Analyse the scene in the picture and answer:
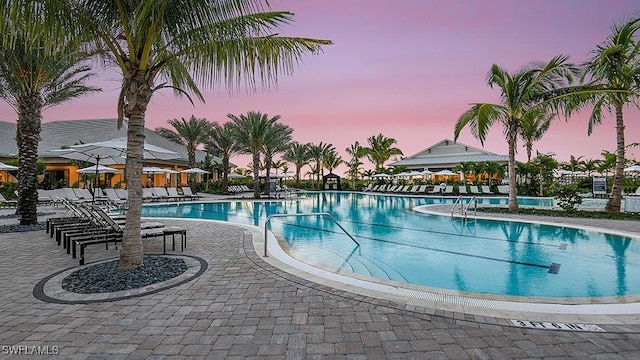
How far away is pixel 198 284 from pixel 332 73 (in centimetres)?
1626

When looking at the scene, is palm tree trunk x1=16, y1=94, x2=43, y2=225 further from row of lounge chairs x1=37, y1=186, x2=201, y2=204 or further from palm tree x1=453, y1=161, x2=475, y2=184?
palm tree x1=453, y1=161, x2=475, y2=184

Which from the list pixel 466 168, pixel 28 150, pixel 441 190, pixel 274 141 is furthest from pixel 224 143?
pixel 466 168

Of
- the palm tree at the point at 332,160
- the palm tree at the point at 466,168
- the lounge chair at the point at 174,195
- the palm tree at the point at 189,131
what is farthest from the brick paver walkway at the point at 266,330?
the palm tree at the point at 332,160

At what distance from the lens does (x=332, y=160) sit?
46.8 metres

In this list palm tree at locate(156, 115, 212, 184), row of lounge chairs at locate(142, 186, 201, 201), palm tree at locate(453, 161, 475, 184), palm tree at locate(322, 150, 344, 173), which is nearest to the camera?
row of lounge chairs at locate(142, 186, 201, 201)

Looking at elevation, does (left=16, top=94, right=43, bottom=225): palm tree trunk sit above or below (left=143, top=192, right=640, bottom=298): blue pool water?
above

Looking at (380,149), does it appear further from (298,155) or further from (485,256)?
(485,256)

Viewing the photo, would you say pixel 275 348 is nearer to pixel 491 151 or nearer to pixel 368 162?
pixel 491 151

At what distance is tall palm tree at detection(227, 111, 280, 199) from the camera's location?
83.1 ft

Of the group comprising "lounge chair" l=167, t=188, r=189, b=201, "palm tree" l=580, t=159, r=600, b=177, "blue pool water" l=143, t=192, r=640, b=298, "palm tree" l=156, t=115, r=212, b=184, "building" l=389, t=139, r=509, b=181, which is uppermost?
"palm tree" l=156, t=115, r=212, b=184

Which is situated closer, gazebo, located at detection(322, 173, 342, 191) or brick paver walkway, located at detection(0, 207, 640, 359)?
brick paver walkway, located at detection(0, 207, 640, 359)

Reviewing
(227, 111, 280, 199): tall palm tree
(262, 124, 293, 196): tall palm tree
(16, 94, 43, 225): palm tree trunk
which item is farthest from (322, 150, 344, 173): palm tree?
(16, 94, 43, 225): palm tree trunk

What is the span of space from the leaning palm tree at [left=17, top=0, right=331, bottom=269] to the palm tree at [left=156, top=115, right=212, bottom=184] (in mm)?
25589

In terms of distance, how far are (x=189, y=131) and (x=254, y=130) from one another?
8175 millimetres
